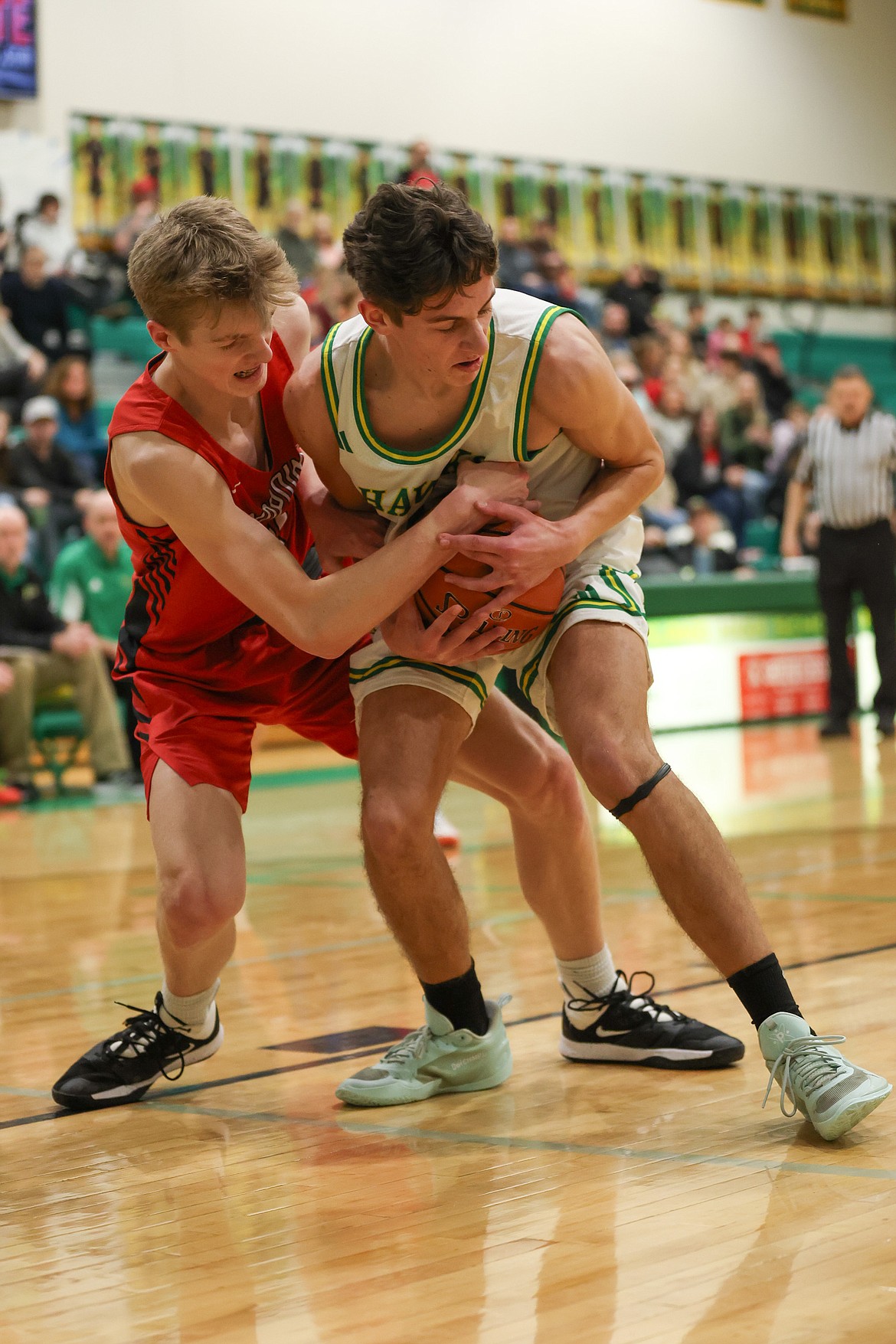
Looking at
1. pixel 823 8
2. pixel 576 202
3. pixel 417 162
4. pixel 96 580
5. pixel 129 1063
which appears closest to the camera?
pixel 129 1063

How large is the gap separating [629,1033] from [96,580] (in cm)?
626

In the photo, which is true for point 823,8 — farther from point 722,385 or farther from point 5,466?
point 5,466

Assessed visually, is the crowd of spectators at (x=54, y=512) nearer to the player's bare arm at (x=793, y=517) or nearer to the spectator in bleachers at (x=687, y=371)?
the player's bare arm at (x=793, y=517)

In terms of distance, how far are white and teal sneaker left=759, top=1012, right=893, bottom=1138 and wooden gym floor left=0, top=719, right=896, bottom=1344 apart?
0.05 metres

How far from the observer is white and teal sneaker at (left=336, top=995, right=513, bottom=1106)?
2.84m

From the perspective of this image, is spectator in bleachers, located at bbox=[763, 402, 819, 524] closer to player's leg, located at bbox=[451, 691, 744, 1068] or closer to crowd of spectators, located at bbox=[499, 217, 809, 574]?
crowd of spectators, located at bbox=[499, 217, 809, 574]

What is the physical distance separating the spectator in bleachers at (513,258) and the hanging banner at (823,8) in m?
5.91

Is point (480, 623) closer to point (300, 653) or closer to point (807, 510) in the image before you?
point (300, 653)

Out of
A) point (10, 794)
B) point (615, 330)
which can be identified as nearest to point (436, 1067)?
point (10, 794)

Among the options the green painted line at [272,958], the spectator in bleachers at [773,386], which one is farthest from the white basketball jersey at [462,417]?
the spectator in bleachers at [773,386]

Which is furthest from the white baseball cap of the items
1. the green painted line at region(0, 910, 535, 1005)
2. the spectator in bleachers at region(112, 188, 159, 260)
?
the green painted line at region(0, 910, 535, 1005)

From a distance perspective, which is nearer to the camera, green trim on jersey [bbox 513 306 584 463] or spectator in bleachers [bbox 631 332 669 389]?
green trim on jersey [bbox 513 306 584 463]

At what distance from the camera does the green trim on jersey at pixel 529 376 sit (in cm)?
274

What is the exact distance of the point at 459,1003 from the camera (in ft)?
9.46
